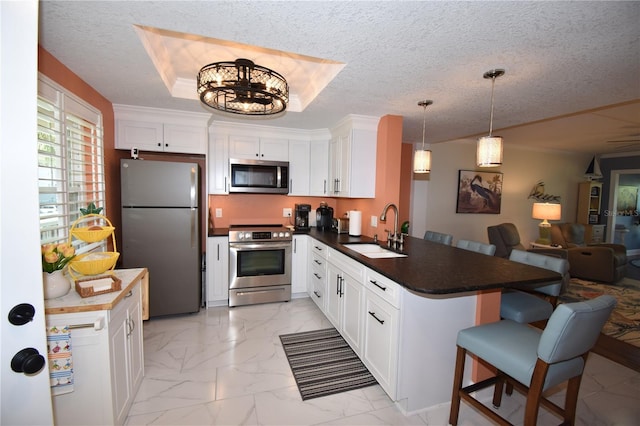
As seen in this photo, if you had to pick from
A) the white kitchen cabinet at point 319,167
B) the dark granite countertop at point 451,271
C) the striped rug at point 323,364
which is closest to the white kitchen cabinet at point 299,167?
the white kitchen cabinet at point 319,167

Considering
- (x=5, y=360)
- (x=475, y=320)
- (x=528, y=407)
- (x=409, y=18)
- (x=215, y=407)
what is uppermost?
(x=409, y=18)

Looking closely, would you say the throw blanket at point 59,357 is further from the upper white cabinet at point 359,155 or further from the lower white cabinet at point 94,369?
the upper white cabinet at point 359,155

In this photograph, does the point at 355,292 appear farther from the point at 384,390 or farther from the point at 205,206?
the point at 205,206

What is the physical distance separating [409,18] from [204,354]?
2868 mm

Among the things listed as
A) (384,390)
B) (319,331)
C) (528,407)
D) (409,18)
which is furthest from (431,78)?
(319,331)

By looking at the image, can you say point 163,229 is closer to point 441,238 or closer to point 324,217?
point 324,217

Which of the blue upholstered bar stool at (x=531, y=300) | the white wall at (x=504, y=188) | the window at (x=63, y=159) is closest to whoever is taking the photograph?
the window at (x=63, y=159)

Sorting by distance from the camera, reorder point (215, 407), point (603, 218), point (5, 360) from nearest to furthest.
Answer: point (5, 360)
point (215, 407)
point (603, 218)

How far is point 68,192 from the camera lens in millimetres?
2084

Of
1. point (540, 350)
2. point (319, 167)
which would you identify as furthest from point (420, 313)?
point (319, 167)

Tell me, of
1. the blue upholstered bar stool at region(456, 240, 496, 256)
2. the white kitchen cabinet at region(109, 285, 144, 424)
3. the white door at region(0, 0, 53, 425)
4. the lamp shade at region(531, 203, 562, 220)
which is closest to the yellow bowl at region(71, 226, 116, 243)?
the white kitchen cabinet at region(109, 285, 144, 424)

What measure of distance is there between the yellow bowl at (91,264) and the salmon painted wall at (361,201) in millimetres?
2103

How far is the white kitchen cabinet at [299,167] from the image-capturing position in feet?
12.8

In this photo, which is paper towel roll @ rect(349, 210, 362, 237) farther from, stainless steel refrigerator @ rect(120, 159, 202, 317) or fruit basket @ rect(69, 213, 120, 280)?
fruit basket @ rect(69, 213, 120, 280)
